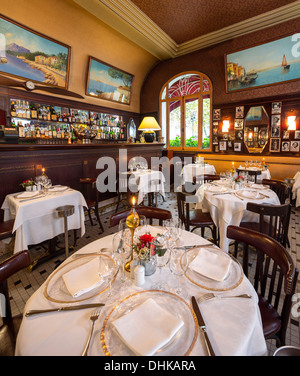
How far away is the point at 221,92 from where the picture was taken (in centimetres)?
633

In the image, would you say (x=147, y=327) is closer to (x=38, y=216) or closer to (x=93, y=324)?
(x=93, y=324)

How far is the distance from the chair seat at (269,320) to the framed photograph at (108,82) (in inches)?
261

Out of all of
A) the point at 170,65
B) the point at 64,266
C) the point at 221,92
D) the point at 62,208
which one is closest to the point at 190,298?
the point at 64,266

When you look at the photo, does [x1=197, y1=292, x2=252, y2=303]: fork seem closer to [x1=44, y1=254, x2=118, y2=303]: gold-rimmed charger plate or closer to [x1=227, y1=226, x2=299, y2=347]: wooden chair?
[x1=227, y1=226, x2=299, y2=347]: wooden chair

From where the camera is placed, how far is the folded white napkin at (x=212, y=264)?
101 cm

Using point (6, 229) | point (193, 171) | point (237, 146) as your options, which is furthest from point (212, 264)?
point (237, 146)

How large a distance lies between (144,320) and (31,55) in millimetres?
5949

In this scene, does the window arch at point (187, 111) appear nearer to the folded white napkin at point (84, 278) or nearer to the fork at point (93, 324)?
the folded white napkin at point (84, 278)

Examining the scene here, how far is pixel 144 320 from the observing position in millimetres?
743

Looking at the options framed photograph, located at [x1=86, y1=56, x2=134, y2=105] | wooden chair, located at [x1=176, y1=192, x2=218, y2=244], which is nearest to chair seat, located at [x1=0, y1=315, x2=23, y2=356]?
wooden chair, located at [x1=176, y1=192, x2=218, y2=244]

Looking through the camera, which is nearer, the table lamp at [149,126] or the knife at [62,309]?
the knife at [62,309]

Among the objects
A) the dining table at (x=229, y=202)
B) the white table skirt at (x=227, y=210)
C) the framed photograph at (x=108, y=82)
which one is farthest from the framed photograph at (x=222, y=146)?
the white table skirt at (x=227, y=210)

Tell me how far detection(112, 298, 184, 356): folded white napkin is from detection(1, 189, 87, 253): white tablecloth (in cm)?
206

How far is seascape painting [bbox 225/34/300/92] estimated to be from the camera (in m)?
5.01
